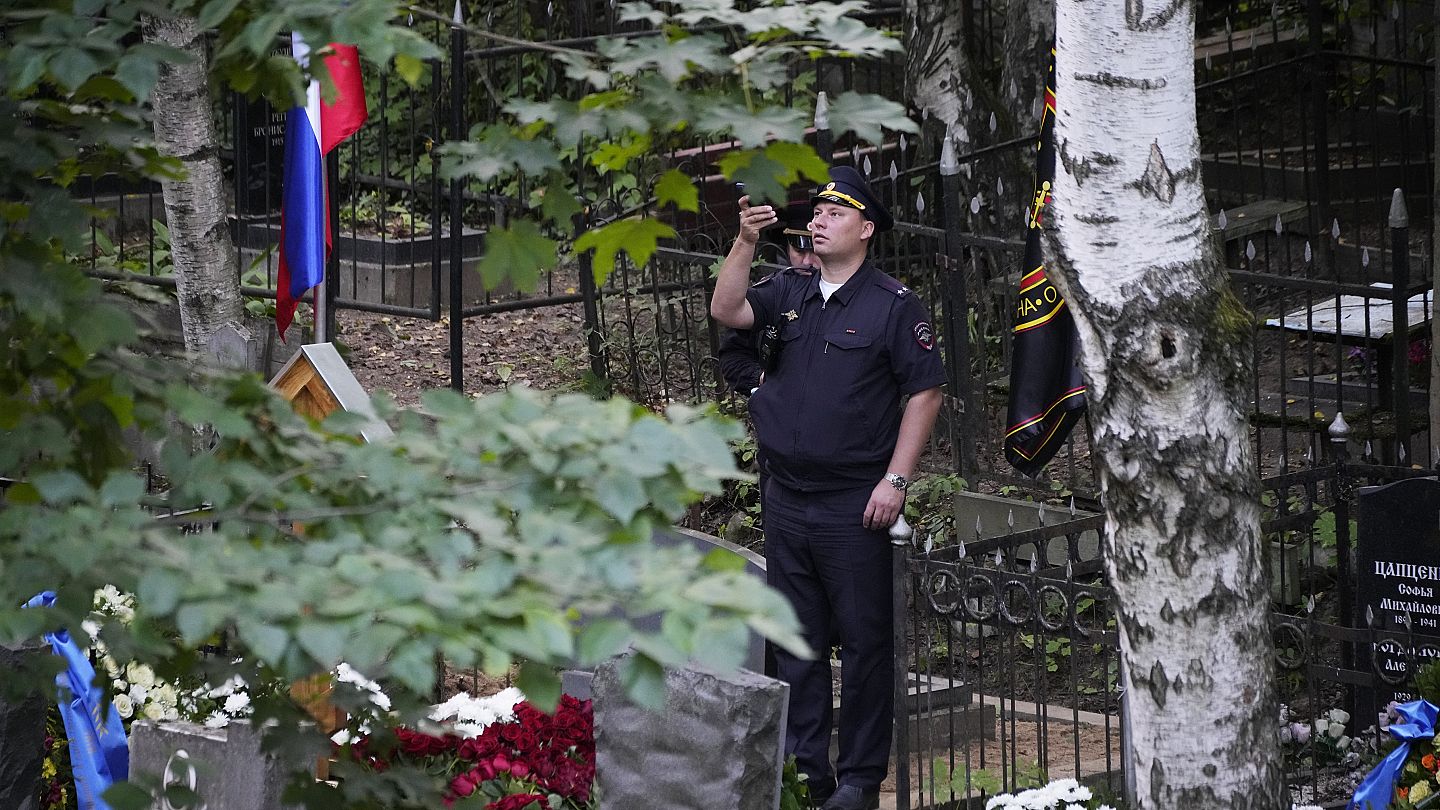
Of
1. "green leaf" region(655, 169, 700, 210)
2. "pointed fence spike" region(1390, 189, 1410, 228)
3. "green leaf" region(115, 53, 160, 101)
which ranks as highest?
"green leaf" region(115, 53, 160, 101)

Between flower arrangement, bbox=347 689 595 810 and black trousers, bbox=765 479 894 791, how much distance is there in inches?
27.1

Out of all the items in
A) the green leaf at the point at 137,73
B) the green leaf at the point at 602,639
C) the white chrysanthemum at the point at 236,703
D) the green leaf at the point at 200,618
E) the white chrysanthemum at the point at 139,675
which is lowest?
the white chrysanthemum at the point at 236,703

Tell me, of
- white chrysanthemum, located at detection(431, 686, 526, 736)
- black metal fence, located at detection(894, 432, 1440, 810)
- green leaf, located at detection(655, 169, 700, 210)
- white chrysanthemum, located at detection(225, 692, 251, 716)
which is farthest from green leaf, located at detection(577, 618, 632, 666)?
white chrysanthemum, located at detection(225, 692, 251, 716)

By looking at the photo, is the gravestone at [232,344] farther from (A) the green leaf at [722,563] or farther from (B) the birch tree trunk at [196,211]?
(A) the green leaf at [722,563]

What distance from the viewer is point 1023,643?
685 cm

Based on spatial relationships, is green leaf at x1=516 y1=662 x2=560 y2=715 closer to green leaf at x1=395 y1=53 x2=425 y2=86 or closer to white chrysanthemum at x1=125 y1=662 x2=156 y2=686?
green leaf at x1=395 y1=53 x2=425 y2=86

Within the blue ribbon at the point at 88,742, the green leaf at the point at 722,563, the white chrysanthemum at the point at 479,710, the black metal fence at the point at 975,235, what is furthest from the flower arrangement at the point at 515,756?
the green leaf at the point at 722,563

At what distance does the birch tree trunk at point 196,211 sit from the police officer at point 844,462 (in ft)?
6.64

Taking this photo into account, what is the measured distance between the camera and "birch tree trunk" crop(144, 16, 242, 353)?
5789 mm

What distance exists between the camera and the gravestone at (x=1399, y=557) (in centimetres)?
508

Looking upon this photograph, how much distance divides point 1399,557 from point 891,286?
182 centimetres

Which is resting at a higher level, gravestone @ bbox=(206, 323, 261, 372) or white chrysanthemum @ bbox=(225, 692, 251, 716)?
gravestone @ bbox=(206, 323, 261, 372)

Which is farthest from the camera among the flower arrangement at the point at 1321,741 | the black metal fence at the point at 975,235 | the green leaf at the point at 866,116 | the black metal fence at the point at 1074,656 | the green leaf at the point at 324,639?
the black metal fence at the point at 975,235

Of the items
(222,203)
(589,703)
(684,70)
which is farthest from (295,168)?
(684,70)
